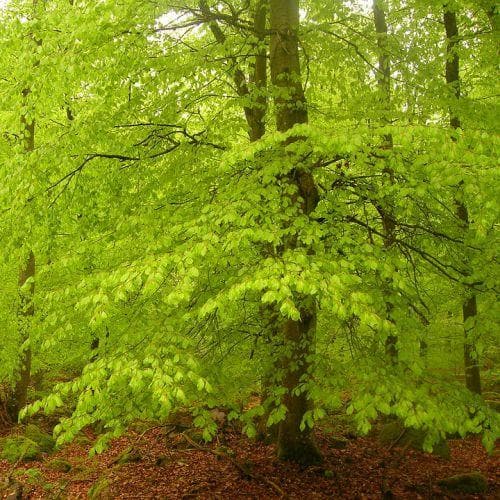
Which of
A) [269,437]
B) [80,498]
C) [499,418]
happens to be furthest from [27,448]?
[499,418]

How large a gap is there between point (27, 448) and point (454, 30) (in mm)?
14332

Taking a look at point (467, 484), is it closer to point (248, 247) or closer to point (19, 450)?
point (248, 247)

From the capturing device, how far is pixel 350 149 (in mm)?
4270

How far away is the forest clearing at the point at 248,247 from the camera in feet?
14.8

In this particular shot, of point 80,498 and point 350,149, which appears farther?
point 80,498

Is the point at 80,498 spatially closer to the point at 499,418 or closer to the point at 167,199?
the point at 167,199

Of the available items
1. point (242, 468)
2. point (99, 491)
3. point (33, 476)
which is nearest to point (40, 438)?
point (33, 476)

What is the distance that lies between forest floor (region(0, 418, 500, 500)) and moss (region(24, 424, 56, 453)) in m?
0.45

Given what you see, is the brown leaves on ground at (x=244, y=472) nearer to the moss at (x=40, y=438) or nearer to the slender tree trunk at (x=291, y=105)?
the moss at (x=40, y=438)

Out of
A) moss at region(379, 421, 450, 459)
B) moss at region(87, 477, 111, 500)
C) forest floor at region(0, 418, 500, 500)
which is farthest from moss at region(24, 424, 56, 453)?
moss at region(379, 421, 450, 459)

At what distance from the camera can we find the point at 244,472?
8.75m

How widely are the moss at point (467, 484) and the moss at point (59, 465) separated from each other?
8.29 m

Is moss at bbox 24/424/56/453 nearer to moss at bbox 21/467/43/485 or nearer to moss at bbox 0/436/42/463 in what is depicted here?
moss at bbox 0/436/42/463

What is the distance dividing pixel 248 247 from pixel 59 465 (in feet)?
29.3
